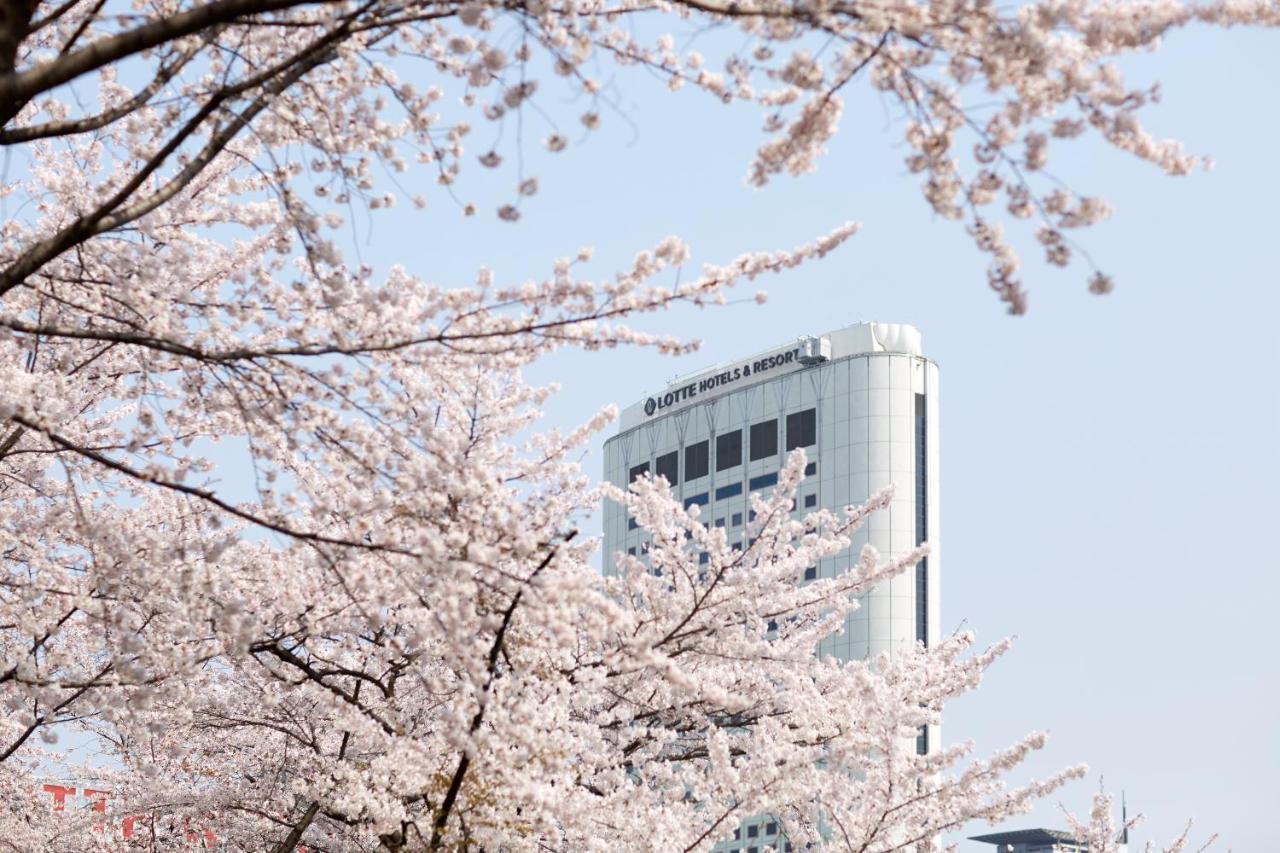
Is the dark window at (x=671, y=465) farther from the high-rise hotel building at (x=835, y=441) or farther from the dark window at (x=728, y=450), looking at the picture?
the dark window at (x=728, y=450)

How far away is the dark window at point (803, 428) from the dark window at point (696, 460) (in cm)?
760

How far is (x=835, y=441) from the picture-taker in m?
82.1

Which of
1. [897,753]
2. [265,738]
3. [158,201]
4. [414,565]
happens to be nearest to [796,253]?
[414,565]

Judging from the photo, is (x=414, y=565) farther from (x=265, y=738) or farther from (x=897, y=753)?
(x=265, y=738)

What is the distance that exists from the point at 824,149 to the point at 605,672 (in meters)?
4.66

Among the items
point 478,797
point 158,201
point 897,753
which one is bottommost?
point 478,797

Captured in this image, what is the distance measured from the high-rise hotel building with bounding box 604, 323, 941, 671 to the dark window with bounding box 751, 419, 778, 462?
0.06m

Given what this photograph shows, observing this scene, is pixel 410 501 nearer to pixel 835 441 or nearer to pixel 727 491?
pixel 835 441

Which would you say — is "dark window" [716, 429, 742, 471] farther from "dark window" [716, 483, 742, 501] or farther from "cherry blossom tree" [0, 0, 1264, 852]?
"cherry blossom tree" [0, 0, 1264, 852]

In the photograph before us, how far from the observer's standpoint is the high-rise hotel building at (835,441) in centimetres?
7531

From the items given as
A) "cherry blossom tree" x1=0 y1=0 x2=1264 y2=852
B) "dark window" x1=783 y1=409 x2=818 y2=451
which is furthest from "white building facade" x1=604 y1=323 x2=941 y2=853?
"cherry blossom tree" x1=0 y1=0 x2=1264 y2=852

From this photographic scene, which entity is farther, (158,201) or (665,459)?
(665,459)

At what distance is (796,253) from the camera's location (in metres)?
5.63

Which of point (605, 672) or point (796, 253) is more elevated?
point (796, 253)
